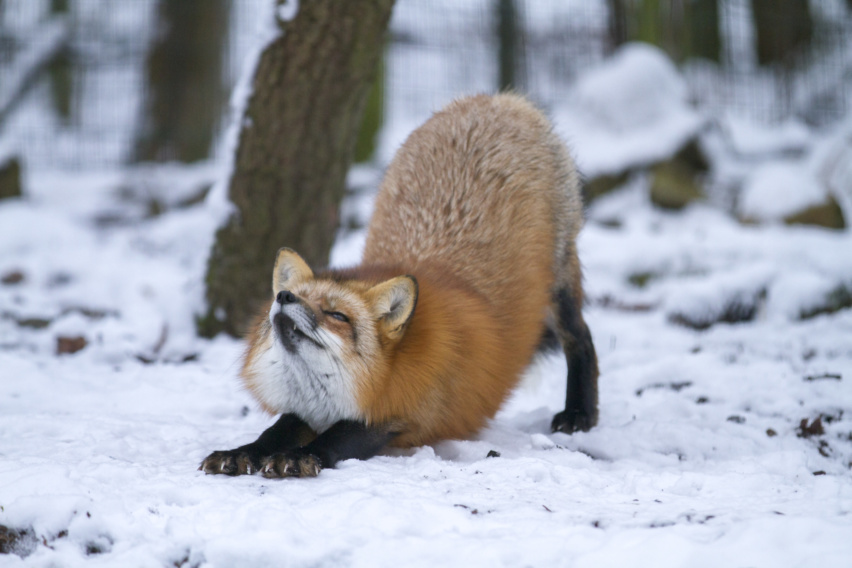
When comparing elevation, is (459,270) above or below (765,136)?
below

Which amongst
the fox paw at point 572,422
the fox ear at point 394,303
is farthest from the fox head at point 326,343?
the fox paw at point 572,422

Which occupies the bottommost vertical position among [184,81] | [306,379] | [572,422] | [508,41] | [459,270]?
[572,422]

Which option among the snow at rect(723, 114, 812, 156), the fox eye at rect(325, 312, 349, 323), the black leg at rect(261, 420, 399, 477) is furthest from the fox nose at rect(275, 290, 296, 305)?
the snow at rect(723, 114, 812, 156)

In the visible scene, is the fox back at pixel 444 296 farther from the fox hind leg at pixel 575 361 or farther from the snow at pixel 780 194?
the snow at pixel 780 194

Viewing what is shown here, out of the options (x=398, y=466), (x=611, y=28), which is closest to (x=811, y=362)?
(x=398, y=466)

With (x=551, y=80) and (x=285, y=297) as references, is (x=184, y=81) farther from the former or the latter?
(x=285, y=297)

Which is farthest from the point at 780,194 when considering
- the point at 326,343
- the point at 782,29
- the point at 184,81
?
the point at 184,81

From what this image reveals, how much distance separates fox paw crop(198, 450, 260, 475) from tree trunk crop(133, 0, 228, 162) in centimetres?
771

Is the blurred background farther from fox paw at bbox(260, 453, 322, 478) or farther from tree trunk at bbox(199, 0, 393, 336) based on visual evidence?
fox paw at bbox(260, 453, 322, 478)

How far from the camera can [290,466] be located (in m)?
2.21

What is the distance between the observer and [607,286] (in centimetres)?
568

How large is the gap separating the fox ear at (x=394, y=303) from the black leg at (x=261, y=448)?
1.49 ft

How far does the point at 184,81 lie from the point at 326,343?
7.75 m

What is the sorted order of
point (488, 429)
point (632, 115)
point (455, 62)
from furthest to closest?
1. point (455, 62)
2. point (632, 115)
3. point (488, 429)
